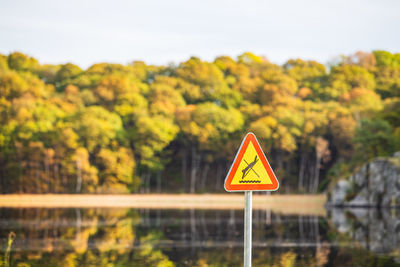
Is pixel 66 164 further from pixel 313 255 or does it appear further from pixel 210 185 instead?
pixel 313 255

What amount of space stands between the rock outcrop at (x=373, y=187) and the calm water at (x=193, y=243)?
13299mm

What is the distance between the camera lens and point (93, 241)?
58.1ft

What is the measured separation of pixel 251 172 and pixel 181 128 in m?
55.0

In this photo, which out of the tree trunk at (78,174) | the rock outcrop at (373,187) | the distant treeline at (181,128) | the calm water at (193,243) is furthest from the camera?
the distant treeline at (181,128)

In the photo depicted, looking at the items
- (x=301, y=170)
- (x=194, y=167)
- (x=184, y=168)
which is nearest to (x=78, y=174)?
(x=184, y=168)

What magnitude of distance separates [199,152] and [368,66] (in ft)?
113

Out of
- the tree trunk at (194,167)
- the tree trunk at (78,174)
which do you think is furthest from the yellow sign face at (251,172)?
the tree trunk at (194,167)

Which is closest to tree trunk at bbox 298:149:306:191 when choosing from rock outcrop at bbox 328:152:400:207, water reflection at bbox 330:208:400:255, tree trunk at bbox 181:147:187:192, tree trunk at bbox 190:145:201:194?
tree trunk at bbox 190:145:201:194

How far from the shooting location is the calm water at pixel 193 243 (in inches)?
531

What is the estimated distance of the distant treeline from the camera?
5422 cm

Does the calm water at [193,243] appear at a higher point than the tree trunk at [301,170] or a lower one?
lower

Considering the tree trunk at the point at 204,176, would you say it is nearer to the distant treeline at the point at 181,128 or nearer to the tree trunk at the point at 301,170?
the distant treeline at the point at 181,128

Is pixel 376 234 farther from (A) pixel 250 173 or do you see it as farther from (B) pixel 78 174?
(B) pixel 78 174

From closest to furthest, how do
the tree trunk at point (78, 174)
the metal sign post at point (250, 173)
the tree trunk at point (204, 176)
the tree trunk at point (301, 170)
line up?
the metal sign post at point (250, 173), the tree trunk at point (78, 174), the tree trunk at point (301, 170), the tree trunk at point (204, 176)
